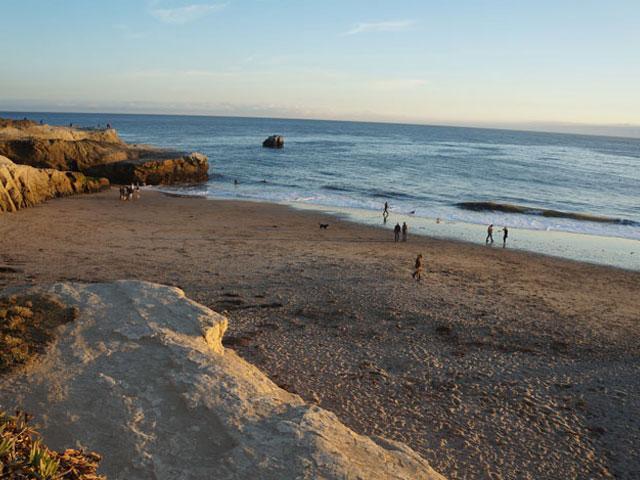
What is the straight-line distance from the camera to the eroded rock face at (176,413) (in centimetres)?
618

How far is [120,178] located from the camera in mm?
47594

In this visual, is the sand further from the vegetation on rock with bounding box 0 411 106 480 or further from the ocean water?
the ocean water

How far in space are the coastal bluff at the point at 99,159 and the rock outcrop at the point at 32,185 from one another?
6366 mm

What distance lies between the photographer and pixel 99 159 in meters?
48.7

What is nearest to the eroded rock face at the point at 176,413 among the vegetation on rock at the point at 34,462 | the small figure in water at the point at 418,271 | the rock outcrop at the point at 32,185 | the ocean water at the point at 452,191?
the vegetation on rock at the point at 34,462

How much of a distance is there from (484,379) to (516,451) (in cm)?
282

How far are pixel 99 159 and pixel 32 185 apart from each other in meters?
15.9

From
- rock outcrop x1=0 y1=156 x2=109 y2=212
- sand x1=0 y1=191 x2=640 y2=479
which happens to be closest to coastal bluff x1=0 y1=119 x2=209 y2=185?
rock outcrop x1=0 y1=156 x2=109 y2=212

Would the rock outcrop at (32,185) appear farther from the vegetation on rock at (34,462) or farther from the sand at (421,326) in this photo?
the vegetation on rock at (34,462)

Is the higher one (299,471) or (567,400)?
(299,471)

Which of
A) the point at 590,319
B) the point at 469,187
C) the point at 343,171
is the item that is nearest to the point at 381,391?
the point at 590,319

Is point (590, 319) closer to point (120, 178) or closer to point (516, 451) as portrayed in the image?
point (516, 451)

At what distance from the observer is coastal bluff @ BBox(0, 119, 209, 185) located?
45562mm

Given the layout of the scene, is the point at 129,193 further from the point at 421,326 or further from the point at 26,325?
the point at 26,325
